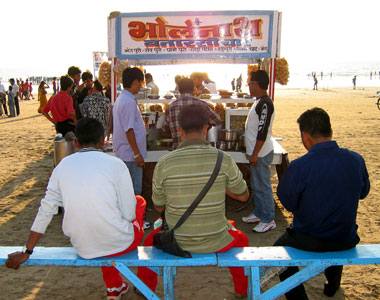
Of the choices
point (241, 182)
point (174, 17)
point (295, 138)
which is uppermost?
point (174, 17)

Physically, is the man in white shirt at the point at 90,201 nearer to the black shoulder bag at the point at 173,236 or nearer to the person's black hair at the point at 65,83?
the black shoulder bag at the point at 173,236

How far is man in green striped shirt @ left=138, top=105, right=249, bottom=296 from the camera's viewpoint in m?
2.97

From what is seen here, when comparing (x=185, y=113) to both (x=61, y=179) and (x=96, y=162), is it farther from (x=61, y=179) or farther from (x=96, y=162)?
(x=61, y=179)

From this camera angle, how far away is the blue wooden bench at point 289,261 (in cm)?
317

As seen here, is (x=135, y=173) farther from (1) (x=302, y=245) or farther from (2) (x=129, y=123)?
(1) (x=302, y=245)

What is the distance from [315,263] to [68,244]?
3258mm

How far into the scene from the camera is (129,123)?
16.8 ft

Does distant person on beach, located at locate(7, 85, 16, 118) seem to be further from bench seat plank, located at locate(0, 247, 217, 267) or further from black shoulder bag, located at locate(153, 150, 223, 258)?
black shoulder bag, located at locate(153, 150, 223, 258)

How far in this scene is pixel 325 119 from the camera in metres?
3.24

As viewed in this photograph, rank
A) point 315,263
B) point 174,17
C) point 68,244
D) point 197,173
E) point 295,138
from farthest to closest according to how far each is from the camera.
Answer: point 295,138 → point 174,17 → point 68,244 → point 315,263 → point 197,173

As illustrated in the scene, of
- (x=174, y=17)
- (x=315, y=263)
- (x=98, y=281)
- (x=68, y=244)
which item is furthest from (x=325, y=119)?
(x=174, y=17)

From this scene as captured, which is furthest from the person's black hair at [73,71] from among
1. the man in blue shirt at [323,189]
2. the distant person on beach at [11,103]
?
the distant person on beach at [11,103]

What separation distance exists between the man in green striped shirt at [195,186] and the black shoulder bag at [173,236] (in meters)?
0.03

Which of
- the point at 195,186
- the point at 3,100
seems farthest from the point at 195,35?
the point at 3,100
